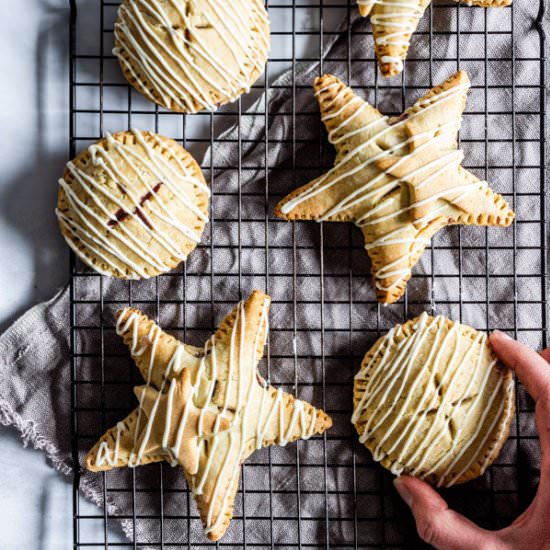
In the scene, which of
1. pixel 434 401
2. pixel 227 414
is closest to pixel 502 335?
pixel 434 401

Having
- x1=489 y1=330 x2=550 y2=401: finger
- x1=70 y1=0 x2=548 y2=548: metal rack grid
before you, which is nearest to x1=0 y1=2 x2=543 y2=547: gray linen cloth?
x1=70 y1=0 x2=548 y2=548: metal rack grid

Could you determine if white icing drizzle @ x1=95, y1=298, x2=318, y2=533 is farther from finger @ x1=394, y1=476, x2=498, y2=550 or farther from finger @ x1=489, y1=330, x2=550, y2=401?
finger @ x1=489, y1=330, x2=550, y2=401

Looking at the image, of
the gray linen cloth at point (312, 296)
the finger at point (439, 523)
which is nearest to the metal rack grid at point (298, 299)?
the gray linen cloth at point (312, 296)

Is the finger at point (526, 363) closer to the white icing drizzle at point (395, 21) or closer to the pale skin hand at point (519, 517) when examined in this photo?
the pale skin hand at point (519, 517)

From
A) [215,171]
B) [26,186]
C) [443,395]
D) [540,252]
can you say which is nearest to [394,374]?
[443,395]

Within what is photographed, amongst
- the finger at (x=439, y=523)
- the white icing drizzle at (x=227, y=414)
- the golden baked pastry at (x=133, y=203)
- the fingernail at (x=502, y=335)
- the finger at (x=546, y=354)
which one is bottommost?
the finger at (x=439, y=523)

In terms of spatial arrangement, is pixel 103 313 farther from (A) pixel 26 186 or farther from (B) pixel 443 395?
(B) pixel 443 395
